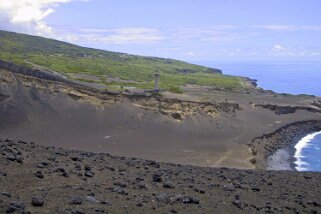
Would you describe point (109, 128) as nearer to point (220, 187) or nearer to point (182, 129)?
point (182, 129)

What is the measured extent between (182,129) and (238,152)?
716cm

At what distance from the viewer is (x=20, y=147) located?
20.5 metres

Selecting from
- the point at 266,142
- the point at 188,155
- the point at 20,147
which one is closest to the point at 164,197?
the point at 20,147

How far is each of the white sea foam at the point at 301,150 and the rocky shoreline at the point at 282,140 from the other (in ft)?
1.34

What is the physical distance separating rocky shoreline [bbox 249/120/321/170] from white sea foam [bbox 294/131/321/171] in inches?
16.1

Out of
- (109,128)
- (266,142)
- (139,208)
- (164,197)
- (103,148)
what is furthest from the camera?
(266,142)

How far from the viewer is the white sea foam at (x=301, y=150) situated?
41062 mm

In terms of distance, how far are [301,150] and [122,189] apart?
38326mm

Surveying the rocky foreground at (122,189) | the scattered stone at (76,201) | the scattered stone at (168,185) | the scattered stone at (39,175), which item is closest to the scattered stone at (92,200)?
the rocky foreground at (122,189)

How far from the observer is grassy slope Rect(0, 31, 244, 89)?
90375mm

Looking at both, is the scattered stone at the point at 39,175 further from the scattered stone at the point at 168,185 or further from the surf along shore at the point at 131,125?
the surf along shore at the point at 131,125

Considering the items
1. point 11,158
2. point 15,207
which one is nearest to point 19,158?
point 11,158

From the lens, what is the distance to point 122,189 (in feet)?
52.2

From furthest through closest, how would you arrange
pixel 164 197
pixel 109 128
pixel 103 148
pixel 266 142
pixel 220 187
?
pixel 266 142 → pixel 109 128 → pixel 103 148 → pixel 220 187 → pixel 164 197
